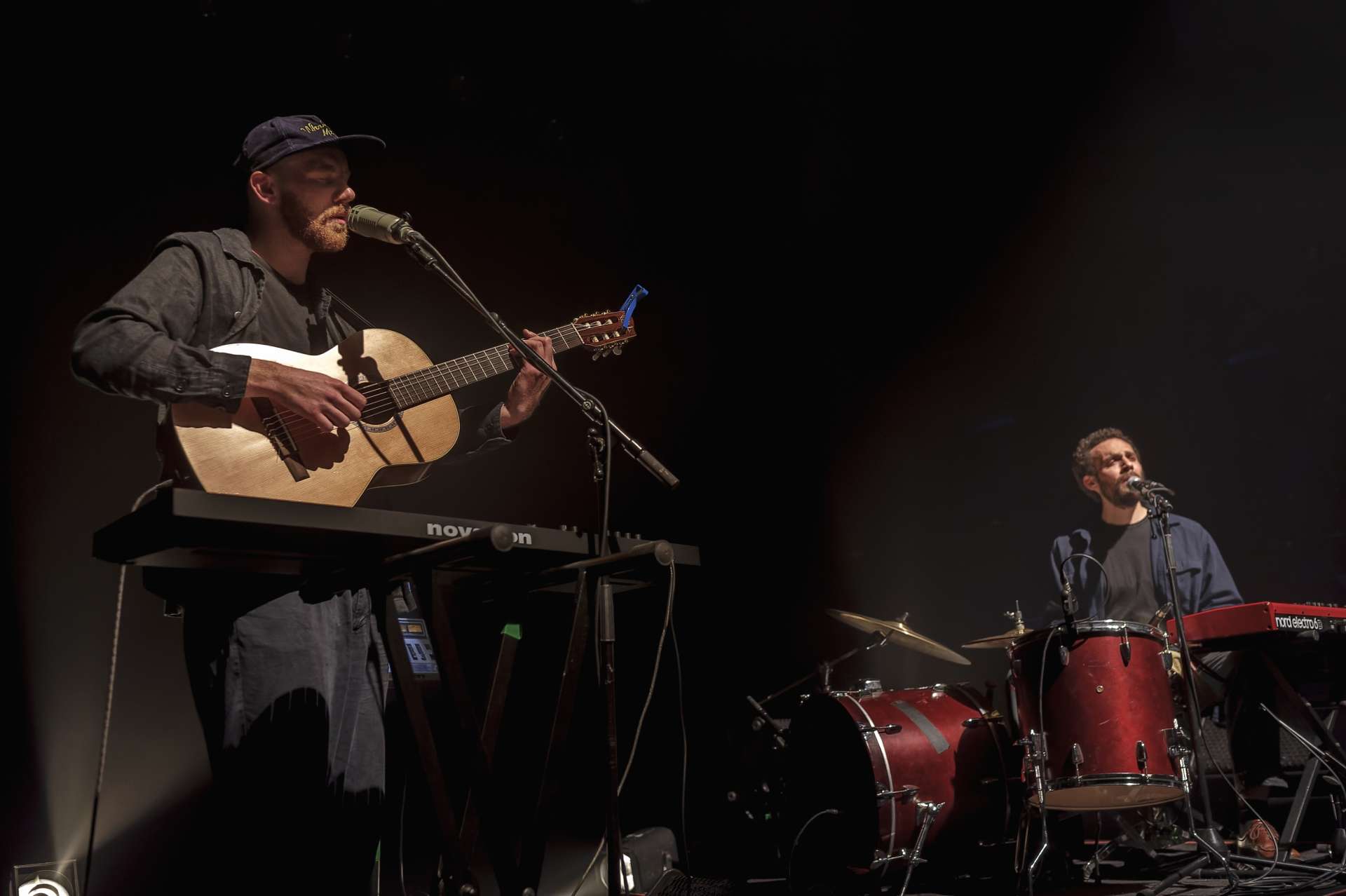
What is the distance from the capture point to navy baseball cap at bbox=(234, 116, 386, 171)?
8.33 ft

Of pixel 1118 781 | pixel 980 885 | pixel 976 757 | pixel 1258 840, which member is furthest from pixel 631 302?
pixel 1258 840

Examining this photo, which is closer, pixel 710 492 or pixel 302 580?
pixel 302 580

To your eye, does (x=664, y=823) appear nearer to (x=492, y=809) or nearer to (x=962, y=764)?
(x=962, y=764)

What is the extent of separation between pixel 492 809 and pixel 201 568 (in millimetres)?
677

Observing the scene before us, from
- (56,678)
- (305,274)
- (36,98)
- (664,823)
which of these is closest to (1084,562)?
(664,823)

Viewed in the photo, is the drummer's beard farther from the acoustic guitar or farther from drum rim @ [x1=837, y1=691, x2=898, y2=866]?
the acoustic guitar

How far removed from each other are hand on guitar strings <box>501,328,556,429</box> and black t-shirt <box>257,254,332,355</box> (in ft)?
1.55

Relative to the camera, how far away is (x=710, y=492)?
5.90m

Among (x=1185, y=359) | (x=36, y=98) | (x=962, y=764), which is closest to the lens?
(x=36, y=98)

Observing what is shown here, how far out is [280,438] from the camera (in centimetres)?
212

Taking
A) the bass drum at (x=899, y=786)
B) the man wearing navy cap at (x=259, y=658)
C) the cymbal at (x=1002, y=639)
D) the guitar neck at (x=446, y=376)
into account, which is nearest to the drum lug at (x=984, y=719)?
the bass drum at (x=899, y=786)

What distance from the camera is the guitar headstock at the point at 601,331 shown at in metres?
3.01

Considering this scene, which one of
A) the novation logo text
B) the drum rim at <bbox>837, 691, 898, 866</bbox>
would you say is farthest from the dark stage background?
the novation logo text

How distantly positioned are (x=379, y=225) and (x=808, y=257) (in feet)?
13.9
